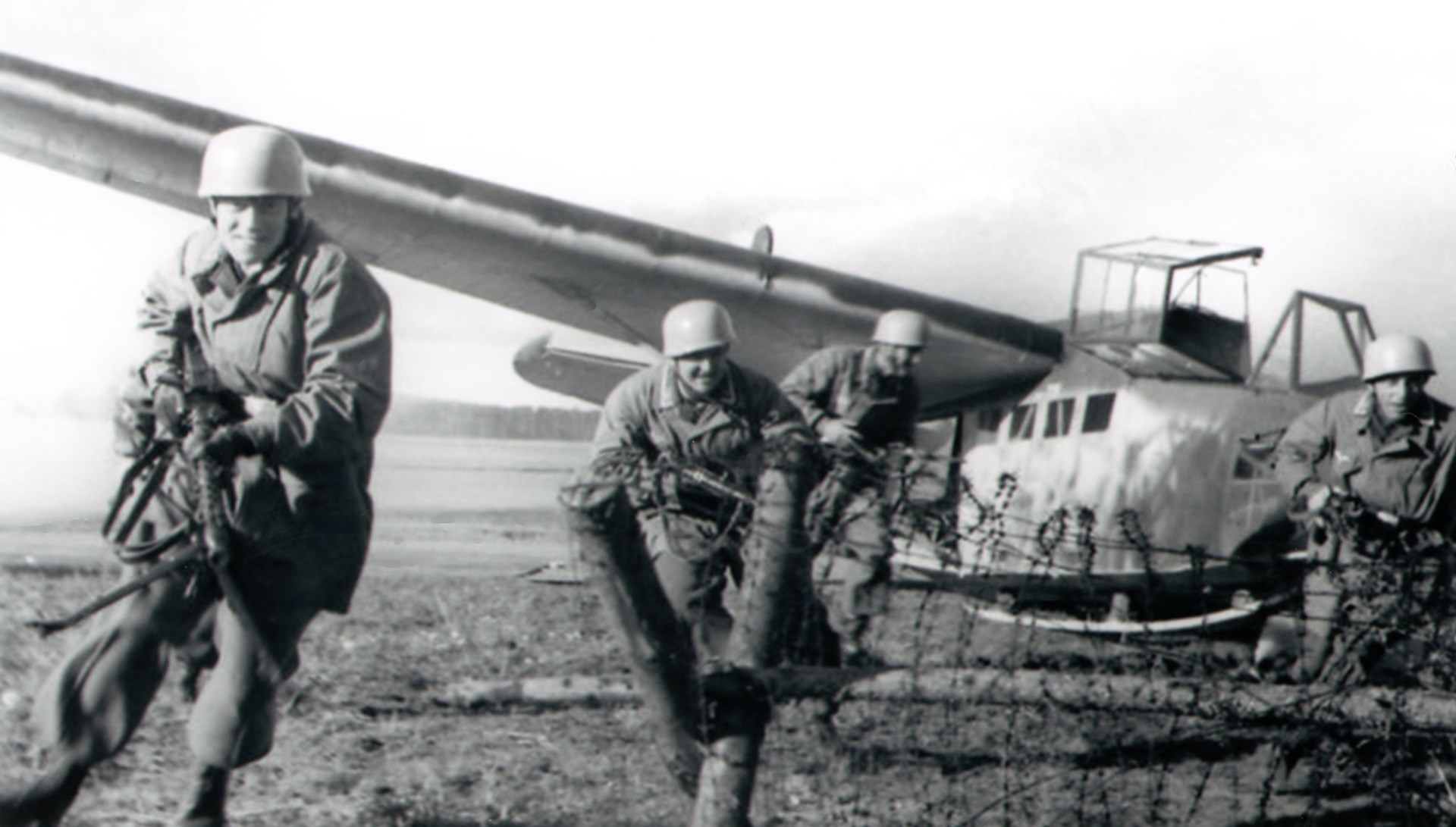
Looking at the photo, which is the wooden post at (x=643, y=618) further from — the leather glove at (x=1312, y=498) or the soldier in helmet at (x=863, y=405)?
the leather glove at (x=1312, y=498)

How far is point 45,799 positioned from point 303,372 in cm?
107

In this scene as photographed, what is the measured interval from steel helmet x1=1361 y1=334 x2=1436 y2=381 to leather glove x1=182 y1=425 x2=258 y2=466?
384cm

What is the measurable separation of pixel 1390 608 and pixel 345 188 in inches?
286

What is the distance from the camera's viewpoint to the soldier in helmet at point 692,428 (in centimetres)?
456

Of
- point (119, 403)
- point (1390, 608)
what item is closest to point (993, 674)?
point (1390, 608)

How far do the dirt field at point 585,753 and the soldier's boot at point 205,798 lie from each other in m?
0.50

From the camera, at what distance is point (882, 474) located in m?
3.58

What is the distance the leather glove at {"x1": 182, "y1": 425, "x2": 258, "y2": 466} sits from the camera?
10.6ft

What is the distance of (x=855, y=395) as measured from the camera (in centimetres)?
743

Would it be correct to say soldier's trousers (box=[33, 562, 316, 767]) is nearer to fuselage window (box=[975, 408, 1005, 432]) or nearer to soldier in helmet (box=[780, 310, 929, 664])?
Answer: soldier in helmet (box=[780, 310, 929, 664])

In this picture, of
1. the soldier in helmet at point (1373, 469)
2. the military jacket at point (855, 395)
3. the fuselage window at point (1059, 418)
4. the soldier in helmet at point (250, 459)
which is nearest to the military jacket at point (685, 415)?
the soldier in helmet at point (250, 459)

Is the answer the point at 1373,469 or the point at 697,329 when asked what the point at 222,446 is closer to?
the point at 697,329

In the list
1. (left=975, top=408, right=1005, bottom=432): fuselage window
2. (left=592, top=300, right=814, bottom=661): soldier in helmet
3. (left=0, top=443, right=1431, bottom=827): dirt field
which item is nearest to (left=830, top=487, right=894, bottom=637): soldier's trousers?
(left=0, top=443, right=1431, bottom=827): dirt field

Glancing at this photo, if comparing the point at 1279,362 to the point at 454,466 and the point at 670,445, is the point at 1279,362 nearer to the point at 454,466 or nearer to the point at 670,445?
the point at 670,445
